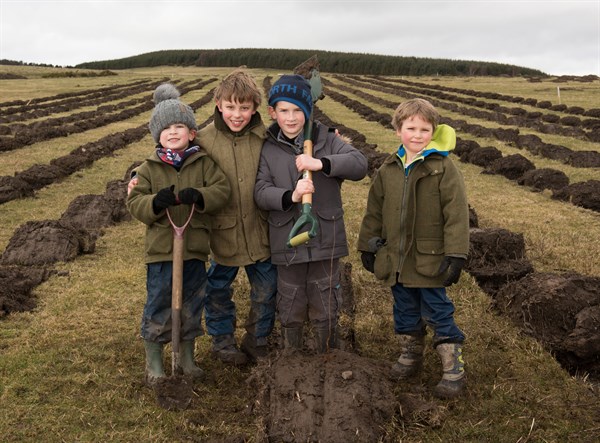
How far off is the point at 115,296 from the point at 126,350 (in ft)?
4.76

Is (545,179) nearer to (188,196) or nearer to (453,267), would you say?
(453,267)

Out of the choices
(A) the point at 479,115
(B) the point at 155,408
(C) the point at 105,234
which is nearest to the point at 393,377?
(B) the point at 155,408

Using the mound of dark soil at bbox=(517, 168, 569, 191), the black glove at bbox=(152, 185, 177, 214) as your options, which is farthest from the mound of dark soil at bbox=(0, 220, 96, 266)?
the mound of dark soil at bbox=(517, 168, 569, 191)

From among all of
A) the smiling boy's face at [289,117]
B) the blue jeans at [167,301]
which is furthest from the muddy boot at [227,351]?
the smiling boy's face at [289,117]

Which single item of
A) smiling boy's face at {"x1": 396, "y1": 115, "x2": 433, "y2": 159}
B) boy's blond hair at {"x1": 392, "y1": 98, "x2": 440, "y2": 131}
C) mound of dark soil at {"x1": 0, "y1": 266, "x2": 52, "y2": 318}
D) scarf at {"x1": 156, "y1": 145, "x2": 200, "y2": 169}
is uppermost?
boy's blond hair at {"x1": 392, "y1": 98, "x2": 440, "y2": 131}

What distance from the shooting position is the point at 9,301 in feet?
18.4

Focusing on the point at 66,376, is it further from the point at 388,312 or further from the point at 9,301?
the point at 388,312

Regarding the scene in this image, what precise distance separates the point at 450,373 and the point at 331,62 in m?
101

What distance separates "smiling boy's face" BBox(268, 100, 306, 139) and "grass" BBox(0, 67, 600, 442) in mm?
1697

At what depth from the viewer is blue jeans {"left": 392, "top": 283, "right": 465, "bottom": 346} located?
3816 mm

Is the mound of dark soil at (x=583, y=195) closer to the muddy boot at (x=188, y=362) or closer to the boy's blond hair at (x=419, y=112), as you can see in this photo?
the boy's blond hair at (x=419, y=112)

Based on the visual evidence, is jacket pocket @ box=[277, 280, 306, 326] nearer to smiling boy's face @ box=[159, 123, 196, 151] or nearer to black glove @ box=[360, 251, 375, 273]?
black glove @ box=[360, 251, 375, 273]

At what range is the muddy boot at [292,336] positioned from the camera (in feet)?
13.1

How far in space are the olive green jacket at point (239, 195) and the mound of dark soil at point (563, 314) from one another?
7.71 ft
